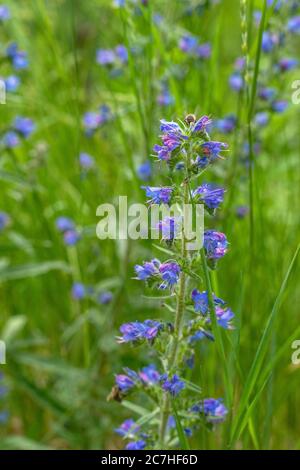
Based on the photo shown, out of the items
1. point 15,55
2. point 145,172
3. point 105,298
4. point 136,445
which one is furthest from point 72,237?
point 136,445

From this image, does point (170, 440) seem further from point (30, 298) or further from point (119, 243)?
point (30, 298)

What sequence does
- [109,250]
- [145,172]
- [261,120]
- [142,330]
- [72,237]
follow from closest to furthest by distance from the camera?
[142,330], [145,172], [72,237], [109,250], [261,120]

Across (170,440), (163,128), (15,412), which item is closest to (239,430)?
(170,440)

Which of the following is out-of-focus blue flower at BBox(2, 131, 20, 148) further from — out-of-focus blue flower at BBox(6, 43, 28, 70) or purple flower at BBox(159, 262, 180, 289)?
purple flower at BBox(159, 262, 180, 289)

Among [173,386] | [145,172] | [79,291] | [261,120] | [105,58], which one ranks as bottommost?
[173,386]

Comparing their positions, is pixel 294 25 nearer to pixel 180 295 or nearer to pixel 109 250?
pixel 109 250

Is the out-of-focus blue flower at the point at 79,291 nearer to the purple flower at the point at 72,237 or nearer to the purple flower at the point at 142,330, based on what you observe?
the purple flower at the point at 72,237

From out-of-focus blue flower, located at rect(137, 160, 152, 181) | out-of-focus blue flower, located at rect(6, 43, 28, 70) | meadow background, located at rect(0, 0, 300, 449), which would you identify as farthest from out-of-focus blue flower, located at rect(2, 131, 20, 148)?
out-of-focus blue flower, located at rect(137, 160, 152, 181)
